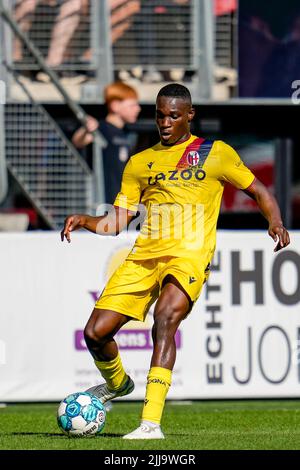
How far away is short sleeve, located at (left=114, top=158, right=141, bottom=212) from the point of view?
9.62 m

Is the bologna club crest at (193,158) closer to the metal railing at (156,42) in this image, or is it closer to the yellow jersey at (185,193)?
the yellow jersey at (185,193)

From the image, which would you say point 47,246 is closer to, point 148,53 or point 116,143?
point 116,143

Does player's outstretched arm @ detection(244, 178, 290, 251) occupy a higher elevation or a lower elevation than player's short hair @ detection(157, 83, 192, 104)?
lower

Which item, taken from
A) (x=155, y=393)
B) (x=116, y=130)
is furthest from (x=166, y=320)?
(x=116, y=130)

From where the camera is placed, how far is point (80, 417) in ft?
30.2

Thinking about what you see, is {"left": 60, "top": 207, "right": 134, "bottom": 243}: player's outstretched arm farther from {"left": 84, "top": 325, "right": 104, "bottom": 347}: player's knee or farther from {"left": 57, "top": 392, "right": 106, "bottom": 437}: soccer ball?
{"left": 57, "top": 392, "right": 106, "bottom": 437}: soccer ball

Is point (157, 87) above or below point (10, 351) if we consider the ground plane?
above

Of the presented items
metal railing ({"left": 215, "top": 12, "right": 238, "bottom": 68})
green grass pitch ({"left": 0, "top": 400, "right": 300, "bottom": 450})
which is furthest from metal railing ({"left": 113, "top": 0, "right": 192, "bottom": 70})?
green grass pitch ({"left": 0, "top": 400, "right": 300, "bottom": 450})

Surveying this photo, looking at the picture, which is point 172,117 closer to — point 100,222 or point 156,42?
point 100,222

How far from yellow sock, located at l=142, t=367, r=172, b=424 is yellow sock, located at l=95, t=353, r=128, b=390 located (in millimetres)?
806

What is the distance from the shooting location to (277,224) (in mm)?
9164

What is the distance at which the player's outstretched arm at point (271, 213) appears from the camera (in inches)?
357

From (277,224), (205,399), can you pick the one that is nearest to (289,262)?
(205,399)
